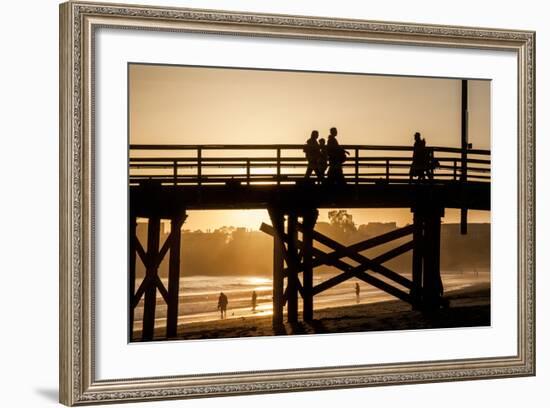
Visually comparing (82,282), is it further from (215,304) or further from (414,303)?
(414,303)

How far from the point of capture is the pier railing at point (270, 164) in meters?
5.62

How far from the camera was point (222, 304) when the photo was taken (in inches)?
225

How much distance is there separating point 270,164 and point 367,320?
97 centimetres

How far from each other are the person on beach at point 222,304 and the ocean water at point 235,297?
2 cm

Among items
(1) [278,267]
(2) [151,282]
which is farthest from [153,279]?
(1) [278,267]

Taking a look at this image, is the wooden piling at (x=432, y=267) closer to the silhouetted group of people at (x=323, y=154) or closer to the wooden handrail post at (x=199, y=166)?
the silhouetted group of people at (x=323, y=154)

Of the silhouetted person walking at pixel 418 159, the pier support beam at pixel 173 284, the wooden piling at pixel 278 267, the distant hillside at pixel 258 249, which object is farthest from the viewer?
the silhouetted person walking at pixel 418 159

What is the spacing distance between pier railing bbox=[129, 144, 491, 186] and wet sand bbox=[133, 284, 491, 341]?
656 mm

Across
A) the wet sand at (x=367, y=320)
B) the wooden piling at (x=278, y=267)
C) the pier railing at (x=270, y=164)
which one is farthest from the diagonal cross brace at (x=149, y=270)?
the wooden piling at (x=278, y=267)

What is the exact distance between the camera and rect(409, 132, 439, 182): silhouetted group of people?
6.25 m

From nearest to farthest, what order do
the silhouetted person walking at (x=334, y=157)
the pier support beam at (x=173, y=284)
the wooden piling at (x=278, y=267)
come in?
the pier support beam at (x=173, y=284)
the wooden piling at (x=278, y=267)
the silhouetted person walking at (x=334, y=157)

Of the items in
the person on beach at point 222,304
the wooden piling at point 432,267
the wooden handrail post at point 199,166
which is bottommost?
the person on beach at point 222,304

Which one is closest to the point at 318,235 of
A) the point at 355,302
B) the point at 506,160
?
the point at 355,302

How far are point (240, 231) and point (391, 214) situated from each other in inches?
34.4
